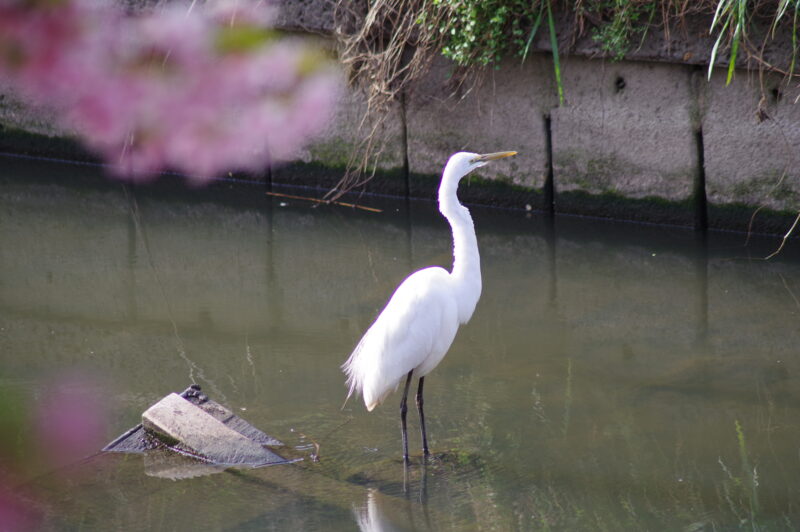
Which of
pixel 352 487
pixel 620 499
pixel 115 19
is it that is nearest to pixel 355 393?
pixel 352 487

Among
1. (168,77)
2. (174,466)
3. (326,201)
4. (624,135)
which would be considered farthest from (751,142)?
(168,77)

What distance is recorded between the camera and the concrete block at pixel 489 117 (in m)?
6.40

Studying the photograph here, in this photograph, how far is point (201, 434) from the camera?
361 centimetres

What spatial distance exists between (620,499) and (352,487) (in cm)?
93

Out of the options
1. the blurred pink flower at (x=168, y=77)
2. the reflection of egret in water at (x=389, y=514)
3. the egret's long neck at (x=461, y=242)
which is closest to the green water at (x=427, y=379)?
the reflection of egret in water at (x=389, y=514)

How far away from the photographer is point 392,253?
6.02m

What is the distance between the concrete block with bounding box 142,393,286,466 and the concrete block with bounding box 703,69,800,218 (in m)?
3.60

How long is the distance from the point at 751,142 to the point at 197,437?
3.83 meters

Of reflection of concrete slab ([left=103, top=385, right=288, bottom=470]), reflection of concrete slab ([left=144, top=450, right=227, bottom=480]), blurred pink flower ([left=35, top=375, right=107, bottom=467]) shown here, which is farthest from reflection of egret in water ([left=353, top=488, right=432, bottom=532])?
blurred pink flower ([left=35, top=375, right=107, bottom=467])

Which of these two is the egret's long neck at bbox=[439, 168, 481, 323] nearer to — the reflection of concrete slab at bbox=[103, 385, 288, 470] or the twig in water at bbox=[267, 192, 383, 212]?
the reflection of concrete slab at bbox=[103, 385, 288, 470]

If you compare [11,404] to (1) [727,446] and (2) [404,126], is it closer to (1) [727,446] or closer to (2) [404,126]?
(1) [727,446]

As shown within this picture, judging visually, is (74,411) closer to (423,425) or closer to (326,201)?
(423,425)

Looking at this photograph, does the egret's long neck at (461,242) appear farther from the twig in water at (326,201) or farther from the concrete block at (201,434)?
the twig in water at (326,201)

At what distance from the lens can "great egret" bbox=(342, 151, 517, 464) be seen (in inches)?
142
